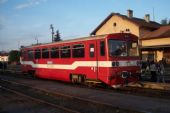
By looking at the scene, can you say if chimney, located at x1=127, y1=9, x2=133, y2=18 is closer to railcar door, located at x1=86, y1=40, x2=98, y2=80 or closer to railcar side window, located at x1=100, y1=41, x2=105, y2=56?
railcar door, located at x1=86, y1=40, x2=98, y2=80

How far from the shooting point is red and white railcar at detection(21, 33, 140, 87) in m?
16.3

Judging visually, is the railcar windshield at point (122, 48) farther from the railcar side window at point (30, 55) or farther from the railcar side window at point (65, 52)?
the railcar side window at point (30, 55)

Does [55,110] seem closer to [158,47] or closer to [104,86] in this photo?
[104,86]

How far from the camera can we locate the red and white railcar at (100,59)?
16.3 meters

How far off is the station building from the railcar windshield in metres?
21.0

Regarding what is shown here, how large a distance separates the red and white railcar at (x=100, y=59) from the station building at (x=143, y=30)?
19.8 meters

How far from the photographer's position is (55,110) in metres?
11.9

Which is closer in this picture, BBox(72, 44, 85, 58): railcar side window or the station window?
BBox(72, 44, 85, 58): railcar side window

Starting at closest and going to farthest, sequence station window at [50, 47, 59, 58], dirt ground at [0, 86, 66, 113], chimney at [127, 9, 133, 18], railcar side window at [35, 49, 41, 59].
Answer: dirt ground at [0, 86, 66, 113]
station window at [50, 47, 59, 58]
railcar side window at [35, 49, 41, 59]
chimney at [127, 9, 133, 18]

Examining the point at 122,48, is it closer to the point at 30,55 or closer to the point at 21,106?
the point at 21,106

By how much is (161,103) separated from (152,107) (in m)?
0.89

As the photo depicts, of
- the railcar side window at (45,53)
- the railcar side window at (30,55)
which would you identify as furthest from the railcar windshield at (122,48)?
the railcar side window at (30,55)

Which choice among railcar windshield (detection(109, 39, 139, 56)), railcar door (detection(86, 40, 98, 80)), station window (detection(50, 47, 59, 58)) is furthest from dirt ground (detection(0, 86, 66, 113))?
station window (detection(50, 47, 59, 58))

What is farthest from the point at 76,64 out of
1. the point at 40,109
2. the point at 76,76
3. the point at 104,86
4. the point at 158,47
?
the point at 158,47
